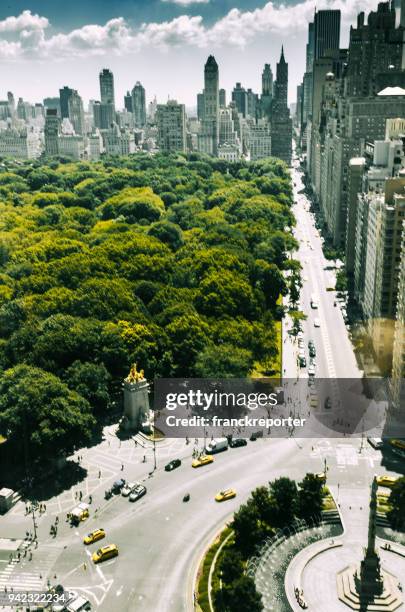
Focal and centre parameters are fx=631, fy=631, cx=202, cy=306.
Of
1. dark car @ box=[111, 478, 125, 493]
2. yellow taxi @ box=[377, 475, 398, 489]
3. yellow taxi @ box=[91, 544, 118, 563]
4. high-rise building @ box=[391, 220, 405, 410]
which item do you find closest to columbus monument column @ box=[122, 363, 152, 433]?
dark car @ box=[111, 478, 125, 493]

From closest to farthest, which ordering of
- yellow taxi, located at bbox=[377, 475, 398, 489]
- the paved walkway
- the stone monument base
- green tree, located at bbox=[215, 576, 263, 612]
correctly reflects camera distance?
green tree, located at bbox=[215, 576, 263, 612] < the stone monument base < the paved walkway < yellow taxi, located at bbox=[377, 475, 398, 489]

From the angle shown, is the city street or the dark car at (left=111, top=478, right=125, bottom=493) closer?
the city street

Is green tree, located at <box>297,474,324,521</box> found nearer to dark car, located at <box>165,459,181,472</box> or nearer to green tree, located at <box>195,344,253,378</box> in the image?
dark car, located at <box>165,459,181,472</box>

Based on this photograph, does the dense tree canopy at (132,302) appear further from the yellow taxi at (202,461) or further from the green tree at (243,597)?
the green tree at (243,597)

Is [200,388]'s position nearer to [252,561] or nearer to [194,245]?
[252,561]

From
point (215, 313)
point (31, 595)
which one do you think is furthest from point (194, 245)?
point (31, 595)

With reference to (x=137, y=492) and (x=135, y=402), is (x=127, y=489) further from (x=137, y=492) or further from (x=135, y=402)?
(x=135, y=402)
